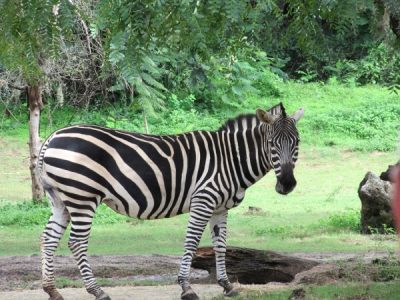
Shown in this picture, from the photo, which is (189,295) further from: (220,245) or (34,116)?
(34,116)

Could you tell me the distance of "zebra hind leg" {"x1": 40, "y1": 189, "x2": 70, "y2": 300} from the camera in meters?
8.65

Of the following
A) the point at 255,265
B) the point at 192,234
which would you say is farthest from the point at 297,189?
the point at 192,234

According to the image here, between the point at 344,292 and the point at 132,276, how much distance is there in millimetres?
3413

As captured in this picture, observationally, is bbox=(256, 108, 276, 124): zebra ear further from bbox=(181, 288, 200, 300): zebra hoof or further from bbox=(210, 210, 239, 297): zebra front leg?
bbox=(181, 288, 200, 300): zebra hoof

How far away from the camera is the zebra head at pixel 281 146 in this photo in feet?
29.3

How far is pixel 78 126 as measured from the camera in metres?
8.78

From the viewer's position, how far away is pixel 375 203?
44.1 ft

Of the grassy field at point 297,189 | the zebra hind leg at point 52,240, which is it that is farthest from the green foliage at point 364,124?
the zebra hind leg at point 52,240

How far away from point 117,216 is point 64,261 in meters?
5.11

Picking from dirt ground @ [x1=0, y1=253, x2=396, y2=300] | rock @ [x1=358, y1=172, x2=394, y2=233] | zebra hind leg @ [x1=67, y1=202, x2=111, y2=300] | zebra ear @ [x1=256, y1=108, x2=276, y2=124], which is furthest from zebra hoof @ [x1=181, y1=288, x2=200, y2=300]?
rock @ [x1=358, y1=172, x2=394, y2=233]

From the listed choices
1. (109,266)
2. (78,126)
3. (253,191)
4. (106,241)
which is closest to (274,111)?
(78,126)

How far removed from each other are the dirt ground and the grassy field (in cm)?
133

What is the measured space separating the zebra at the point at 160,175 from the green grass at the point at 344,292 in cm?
81

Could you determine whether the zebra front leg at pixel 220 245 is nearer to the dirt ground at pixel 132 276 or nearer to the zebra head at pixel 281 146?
the dirt ground at pixel 132 276
